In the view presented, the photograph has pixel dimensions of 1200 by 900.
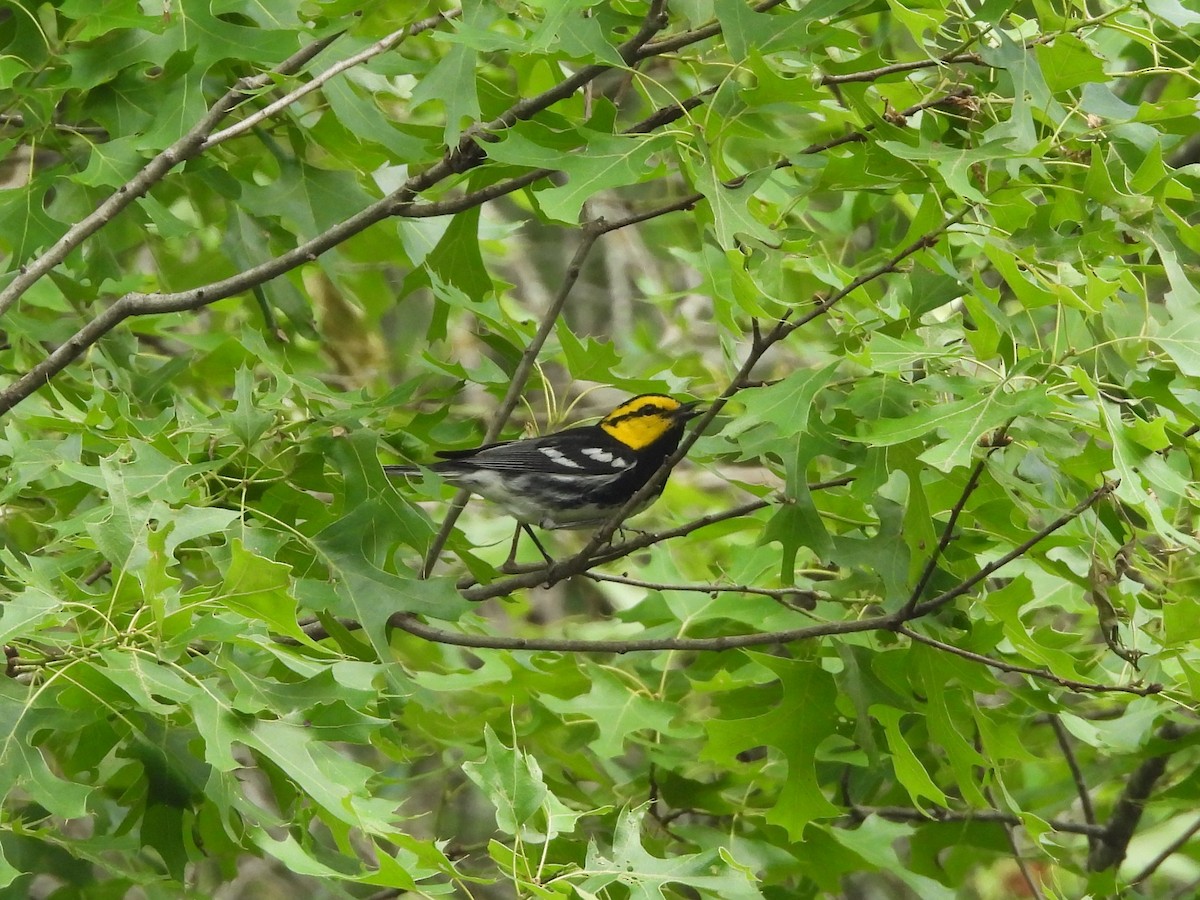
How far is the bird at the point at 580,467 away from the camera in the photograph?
14.5ft

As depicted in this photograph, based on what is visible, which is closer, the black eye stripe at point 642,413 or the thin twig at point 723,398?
the thin twig at point 723,398

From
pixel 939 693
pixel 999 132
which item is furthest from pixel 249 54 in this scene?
pixel 939 693

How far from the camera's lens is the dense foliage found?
8.21ft

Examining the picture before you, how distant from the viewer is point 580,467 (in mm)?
4684

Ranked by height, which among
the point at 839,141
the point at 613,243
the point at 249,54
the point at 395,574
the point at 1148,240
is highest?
the point at 249,54

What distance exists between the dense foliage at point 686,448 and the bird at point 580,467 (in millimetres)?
451

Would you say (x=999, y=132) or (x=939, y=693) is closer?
(x=999, y=132)

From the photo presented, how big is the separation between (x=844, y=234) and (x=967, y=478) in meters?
1.78

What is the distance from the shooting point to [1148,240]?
269 centimetres

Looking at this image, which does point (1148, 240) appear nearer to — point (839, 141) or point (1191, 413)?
point (1191, 413)

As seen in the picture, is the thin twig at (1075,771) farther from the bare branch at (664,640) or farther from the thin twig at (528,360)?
the thin twig at (528,360)

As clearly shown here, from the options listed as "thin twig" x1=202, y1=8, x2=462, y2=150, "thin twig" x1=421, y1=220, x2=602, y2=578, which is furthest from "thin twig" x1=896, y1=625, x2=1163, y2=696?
"thin twig" x1=202, y1=8, x2=462, y2=150

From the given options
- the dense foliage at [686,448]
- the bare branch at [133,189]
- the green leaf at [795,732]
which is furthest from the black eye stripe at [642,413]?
the bare branch at [133,189]

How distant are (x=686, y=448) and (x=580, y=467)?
1758 millimetres
